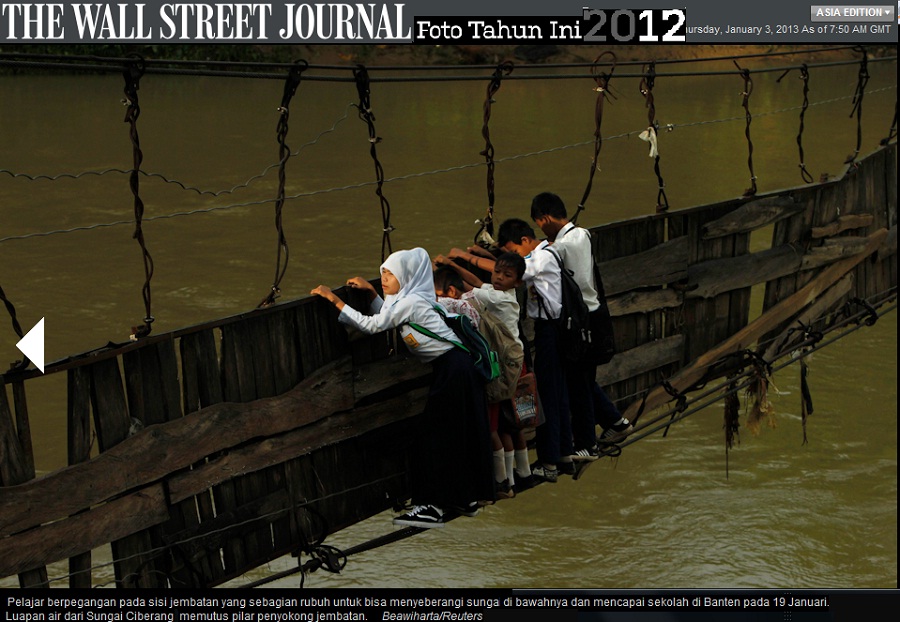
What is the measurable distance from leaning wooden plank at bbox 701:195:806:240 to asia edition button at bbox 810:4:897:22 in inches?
52.0

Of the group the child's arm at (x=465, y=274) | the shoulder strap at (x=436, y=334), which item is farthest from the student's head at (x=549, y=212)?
the shoulder strap at (x=436, y=334)

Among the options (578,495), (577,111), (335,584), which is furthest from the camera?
(577,111)

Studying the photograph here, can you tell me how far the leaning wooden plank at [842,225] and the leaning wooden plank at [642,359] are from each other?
1.70 metres

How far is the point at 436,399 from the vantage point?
5.75m

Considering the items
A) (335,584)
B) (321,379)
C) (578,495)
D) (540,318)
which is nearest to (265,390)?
(321,379)

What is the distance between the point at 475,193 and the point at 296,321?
14.1 metres

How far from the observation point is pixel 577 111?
27703 mm

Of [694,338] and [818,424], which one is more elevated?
[694,338]

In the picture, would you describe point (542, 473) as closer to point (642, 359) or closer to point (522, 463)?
point (522, 463)

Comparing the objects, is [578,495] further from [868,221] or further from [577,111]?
[577,111]

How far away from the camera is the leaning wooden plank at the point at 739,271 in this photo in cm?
823

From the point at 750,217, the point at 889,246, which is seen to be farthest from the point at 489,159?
the point at 889,246

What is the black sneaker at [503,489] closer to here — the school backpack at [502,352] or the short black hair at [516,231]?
the school backpack at [502,352]

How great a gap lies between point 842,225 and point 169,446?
6.04 metres
